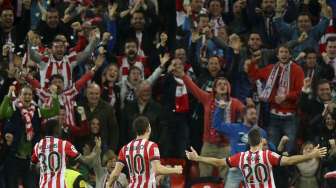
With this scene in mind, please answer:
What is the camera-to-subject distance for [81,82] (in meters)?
20.9

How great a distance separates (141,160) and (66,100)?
4.18 meters

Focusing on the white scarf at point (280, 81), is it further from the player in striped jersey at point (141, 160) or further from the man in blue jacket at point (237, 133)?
the player in striped jersey at point (141, 160)

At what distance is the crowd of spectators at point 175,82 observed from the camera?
19688 millimetres

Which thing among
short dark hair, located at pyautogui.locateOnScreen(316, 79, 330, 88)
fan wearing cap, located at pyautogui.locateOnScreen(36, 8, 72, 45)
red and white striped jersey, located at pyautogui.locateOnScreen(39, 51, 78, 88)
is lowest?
short dark hair, located at pyautogui.locateOnScreen(316, 79, 330, 88)

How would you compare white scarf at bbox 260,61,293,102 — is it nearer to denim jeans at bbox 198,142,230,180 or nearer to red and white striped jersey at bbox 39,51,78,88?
denim jeans at bbox 198,142,230,180

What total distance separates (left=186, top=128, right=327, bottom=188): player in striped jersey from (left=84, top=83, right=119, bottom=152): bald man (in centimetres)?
399

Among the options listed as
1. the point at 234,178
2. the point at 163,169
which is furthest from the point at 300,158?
the point at 234,178

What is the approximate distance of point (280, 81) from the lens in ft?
67.2

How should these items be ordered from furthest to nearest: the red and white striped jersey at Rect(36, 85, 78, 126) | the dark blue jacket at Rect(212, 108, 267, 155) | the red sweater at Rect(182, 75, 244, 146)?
the red and white striped jersey at Rect(36, 85, 78, 126) → the red sweater at Rect(182, 75, 244, 146) → the dark blue jacket at Rect(212, 108, 267, 155)

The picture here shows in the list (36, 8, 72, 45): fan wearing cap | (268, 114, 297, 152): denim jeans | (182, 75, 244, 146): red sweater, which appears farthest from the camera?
(36, 8, 72, 45): fan wearing cap

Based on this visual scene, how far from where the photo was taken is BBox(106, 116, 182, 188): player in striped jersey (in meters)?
16.7

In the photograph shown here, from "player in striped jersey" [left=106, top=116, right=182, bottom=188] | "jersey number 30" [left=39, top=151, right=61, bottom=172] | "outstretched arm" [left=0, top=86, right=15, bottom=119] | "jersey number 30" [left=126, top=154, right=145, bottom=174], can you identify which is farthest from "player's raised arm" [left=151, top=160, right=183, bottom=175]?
"outstretched arm" [left=0, top=86, right=15, bottom=119]

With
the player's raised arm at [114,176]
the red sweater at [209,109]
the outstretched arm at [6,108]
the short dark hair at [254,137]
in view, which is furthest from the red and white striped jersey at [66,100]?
A: the short dark hair at [254,137]

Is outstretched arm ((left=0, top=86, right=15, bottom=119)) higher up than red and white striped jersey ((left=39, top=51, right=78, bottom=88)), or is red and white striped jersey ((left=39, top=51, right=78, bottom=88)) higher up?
red and white striped jersey ((left=39, top=51, right=78, bottom=88))
